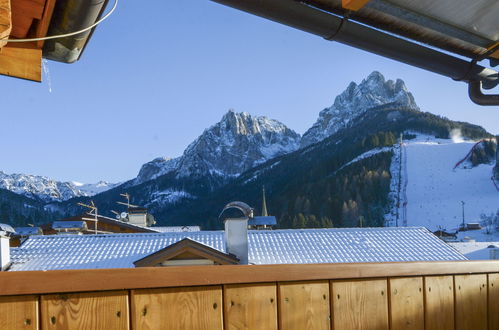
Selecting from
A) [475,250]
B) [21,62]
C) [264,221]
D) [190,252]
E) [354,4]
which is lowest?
[475,250]

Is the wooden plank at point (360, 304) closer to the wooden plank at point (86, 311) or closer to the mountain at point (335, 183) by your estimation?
the wooden plank at point (86, 311)

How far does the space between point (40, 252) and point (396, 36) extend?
37.5 ft

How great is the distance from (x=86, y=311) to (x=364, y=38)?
1.74 meters

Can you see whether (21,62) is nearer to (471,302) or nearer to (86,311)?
(86,311)

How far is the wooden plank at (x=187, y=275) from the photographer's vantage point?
5.23ft

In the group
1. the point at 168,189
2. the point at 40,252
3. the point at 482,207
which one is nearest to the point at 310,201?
the point at 482,207

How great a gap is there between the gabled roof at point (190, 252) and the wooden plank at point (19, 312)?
9.45 meters

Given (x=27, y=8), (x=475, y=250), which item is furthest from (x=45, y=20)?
(x=475, y=250)

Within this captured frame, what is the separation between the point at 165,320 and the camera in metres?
1.78

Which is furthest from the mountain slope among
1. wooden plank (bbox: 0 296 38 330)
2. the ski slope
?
wooden plank (bbox: 0 296 38 330)

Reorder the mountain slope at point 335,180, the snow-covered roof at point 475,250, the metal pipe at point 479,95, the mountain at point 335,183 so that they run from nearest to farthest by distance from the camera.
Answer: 1. the metal pipe at point 479,95
2. the snow-covered roof at point 475,250
3. the mountain slope at point 335,180
4. the mountain at point 335,183

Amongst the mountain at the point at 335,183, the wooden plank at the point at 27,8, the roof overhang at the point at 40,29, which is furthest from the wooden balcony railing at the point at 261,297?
the mountain at the point at 335,183

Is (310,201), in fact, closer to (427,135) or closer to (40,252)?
(427,135)

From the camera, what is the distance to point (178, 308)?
1.79m
